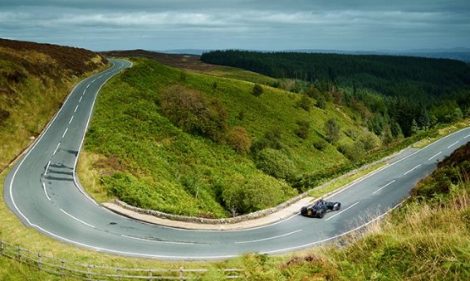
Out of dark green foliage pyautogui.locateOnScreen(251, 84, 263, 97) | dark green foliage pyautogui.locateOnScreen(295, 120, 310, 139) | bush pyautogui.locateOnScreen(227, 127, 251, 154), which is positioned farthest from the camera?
dark green foliage pyautogui.locateOnScreen(251, 84, 263, 97)

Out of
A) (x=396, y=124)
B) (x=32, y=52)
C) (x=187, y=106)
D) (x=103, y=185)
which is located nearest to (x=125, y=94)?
(x=187, y=106)

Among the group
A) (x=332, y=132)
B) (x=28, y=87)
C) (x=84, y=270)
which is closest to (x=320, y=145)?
(x=332, y=132)

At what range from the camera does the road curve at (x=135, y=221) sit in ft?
88.3

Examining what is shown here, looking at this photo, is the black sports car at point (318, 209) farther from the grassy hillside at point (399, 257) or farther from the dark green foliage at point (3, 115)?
the dark green foliage at point (3, 115)

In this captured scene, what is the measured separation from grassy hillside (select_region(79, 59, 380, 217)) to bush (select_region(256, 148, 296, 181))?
0.48 feet

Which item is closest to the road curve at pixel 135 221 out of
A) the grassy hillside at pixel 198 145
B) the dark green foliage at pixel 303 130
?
the grassy hillside at pixel 198 145

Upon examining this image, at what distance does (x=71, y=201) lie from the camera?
34.1m

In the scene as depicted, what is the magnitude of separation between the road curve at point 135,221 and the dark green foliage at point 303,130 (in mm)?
35576

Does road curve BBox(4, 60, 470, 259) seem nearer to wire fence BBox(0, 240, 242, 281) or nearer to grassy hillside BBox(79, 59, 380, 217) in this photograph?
grassy hillside BBox(79, 59, 380, 217)

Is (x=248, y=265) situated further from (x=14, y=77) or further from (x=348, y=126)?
(x=348, y=126)

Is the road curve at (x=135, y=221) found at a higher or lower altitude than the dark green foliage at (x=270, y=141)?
higher

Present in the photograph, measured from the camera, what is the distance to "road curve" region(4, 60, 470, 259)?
1059 inches

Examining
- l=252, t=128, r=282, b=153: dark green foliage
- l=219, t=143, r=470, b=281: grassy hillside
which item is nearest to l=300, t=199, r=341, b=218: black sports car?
l=219, t=143, r=470, b=281: grassy hillside

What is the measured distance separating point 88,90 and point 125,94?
20.5 feet
